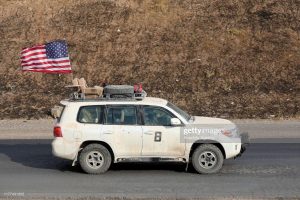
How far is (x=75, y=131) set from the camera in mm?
13680

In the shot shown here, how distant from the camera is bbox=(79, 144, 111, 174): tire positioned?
13.6 meters

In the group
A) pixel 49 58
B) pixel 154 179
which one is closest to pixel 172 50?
pixel 49 58

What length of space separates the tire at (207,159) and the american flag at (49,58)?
591 centimetres

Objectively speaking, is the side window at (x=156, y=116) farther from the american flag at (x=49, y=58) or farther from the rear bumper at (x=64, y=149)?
the american flag at (x=49, y=58)

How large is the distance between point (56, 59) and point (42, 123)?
5.56 metres

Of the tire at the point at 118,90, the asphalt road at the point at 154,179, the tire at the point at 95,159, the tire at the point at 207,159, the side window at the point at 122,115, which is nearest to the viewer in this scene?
the asphalt road at the point at 154,179

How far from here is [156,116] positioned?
13766 millimetres

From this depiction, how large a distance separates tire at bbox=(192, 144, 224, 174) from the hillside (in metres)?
10.8

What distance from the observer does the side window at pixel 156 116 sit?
45.0 ft

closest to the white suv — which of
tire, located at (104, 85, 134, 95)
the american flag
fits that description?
tire, located at (104, 85, 134, 95)

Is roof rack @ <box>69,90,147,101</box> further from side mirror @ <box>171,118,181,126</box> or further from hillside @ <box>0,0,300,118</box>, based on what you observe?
hillside @ <box>0,0,300,118</box>

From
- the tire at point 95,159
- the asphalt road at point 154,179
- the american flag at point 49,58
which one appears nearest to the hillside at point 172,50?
the american flag at point 49,58

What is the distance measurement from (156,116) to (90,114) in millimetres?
1449

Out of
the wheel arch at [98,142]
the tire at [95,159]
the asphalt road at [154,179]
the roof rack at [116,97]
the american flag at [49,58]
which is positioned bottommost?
the asphalt road at [154,179]
